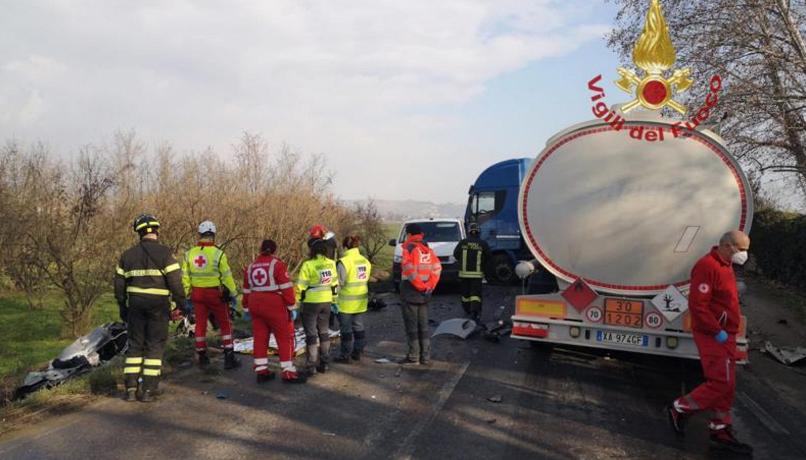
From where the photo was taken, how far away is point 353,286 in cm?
762

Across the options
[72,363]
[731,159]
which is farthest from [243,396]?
[731,159]

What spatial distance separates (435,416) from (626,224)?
9.38 feet

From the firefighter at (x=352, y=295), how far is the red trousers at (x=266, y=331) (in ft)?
3.12

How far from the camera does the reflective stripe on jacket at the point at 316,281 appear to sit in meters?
7.15

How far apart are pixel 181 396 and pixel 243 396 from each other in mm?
675

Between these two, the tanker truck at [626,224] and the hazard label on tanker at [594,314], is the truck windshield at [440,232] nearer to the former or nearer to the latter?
the tanker truck at [626,224]

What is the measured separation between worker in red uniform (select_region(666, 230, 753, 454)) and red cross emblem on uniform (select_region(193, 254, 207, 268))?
17.7ft

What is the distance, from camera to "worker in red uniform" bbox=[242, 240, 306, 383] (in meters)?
6.76

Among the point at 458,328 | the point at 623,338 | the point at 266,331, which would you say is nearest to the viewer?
the point at 623,338

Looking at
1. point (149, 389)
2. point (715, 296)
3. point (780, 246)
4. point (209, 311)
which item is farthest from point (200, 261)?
point (780, 246)

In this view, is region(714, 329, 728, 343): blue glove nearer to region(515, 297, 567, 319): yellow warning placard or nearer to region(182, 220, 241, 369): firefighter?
region(515, 297, 567, 319): yellow warning placard

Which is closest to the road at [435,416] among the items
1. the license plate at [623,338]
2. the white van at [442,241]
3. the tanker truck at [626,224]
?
the license plate at [623,338]

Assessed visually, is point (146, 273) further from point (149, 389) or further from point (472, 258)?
point (472, 258)

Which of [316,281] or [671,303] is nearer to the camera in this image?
[671,303]
